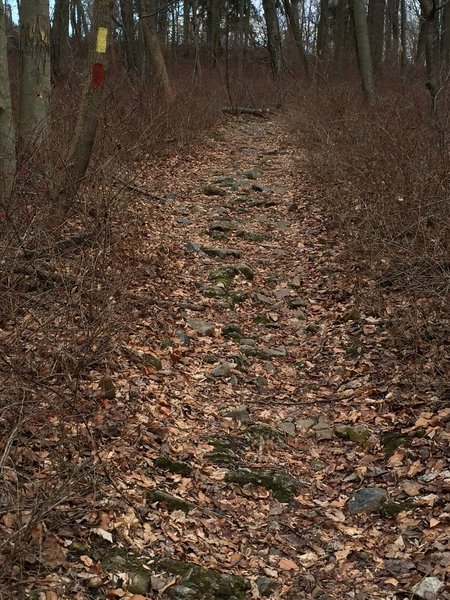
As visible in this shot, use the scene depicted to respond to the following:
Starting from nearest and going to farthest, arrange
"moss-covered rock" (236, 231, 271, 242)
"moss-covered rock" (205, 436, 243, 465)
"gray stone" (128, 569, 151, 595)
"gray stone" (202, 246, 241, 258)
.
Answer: "gray stone" (128, 569, 151, 595), "moss-covered rock" (205, 436, 243, 465), "gray stone" (202, 246, 241, 258), "moss-covered rock" (236, 231, 271, 242)

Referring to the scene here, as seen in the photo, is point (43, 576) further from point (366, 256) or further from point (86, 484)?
point (366, 256)

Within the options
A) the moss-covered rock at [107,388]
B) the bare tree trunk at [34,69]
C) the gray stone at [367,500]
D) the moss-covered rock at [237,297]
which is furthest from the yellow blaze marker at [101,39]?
the gray stone at [367,500]

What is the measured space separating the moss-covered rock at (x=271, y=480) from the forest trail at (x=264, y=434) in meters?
0.01

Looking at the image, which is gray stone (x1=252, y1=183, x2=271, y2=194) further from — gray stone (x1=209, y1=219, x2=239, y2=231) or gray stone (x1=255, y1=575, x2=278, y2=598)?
gray stone (x1=255, y1=575, x2=278, y2=598)

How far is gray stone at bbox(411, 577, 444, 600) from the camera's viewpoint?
288 cm

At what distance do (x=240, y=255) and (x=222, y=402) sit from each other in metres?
3.09

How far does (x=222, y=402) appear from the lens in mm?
4703

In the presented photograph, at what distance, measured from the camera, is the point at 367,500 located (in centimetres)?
367

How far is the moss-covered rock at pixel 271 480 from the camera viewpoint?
3783 mm

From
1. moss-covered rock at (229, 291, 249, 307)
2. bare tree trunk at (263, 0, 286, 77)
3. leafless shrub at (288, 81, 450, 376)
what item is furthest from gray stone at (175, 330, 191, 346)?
bare tree trunk at (263, 0, 286, 77)

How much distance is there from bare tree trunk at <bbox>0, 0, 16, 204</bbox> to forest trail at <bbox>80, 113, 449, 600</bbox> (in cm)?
151

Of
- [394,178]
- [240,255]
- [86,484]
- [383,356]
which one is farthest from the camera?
[240,255]

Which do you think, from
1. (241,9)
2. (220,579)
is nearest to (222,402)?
(220,579)

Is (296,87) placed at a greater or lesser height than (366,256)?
greater
